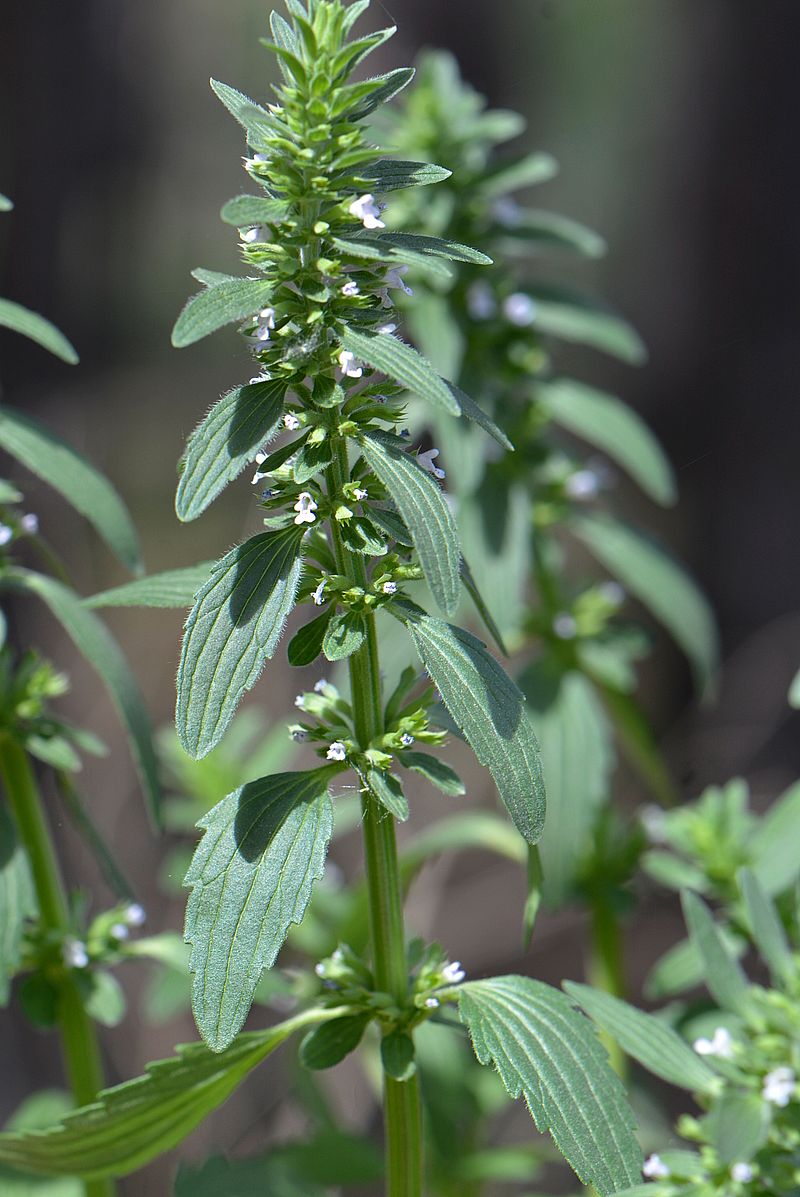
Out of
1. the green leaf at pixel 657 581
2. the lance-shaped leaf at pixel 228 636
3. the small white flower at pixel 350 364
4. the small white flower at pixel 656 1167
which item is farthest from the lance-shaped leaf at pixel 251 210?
the green leaf at pixel 657 581

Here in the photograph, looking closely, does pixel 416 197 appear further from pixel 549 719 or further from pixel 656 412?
pixel 656 412

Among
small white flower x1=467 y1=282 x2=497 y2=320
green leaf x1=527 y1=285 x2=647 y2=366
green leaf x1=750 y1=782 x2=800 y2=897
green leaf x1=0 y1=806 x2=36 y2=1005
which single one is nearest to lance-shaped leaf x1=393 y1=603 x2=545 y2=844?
green leaf x1=0 y1=806 x2=36 y2=1005

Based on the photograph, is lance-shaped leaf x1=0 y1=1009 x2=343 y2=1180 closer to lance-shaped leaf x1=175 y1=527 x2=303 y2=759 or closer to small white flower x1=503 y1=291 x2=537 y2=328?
lance-shaped leaf x1=175 y1=527 x2=303 y2=759

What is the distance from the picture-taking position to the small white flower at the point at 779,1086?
1.16 meters

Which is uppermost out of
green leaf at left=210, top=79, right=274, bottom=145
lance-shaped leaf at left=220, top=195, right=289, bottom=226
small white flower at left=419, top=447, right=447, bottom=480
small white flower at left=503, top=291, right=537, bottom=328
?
small white flower at left=503, top=291, right=537, bottom=328

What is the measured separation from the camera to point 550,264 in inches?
202

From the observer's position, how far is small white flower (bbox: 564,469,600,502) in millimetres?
1996

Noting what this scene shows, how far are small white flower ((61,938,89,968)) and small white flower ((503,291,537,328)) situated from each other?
1.04m

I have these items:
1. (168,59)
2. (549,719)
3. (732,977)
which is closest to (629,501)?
(168,59)

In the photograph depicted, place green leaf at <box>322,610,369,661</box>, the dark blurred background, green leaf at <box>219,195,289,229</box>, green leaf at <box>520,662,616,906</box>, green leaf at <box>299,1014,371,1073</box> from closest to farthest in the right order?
green leaf at <box>219,195,289,229</box>
green leaf at <box>322,610,369,661</box>
green leaf at <box>299,1014,371,1073</box>
green leaf at <box>520,662,616,906</box>
the dark blurred background

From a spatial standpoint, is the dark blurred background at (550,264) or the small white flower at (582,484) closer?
the small white flower at (582,484)

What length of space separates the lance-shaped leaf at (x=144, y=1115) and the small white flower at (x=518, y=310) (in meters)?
1.10

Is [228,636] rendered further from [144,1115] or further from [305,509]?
[144,1115]

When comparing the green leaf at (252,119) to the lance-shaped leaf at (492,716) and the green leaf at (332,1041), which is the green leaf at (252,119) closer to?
the lance-shaped leaf at (492,716)
